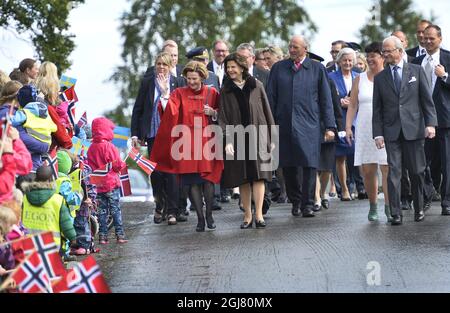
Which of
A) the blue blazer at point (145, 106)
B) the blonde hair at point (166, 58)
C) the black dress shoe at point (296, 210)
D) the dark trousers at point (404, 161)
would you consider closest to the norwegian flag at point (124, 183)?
the blue blazer at point (145, 106)

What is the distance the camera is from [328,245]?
13891mm

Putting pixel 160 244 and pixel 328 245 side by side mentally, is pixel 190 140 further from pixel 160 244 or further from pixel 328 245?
pixel 328 245

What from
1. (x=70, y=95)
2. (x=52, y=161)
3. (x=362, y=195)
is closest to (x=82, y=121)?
(x=70, y=95)

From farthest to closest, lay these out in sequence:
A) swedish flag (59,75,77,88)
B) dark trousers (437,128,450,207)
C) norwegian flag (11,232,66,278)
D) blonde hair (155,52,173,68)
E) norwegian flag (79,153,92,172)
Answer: blonde hair (155,52,173,68), dark trousers (437,128,450,207), swedish flag (59,75,77,88), norwegian flag (79,153,92,172), norwegian flag (11,232,66,278)

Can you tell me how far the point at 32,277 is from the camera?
29.8 feet

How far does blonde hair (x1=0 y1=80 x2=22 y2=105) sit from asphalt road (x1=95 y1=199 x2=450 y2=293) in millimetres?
1762

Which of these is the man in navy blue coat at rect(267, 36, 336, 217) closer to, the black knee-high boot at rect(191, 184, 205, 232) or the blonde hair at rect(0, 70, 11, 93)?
the black knee-high boot at rect(191, 184, 205, 232)

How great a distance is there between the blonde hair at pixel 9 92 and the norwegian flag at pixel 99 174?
7.06 ft

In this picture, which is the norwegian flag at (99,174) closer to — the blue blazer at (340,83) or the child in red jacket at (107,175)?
the child in red jacket at (107,175)

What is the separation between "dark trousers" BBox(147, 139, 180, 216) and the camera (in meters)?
17.3

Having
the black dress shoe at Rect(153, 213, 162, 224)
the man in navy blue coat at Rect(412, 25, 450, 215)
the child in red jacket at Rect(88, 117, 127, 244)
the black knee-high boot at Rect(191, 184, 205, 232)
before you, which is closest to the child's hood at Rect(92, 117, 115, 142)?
the child in red jacket at Rect(88, 117, 127, 244)

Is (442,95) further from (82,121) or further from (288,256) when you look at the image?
(288,256)
